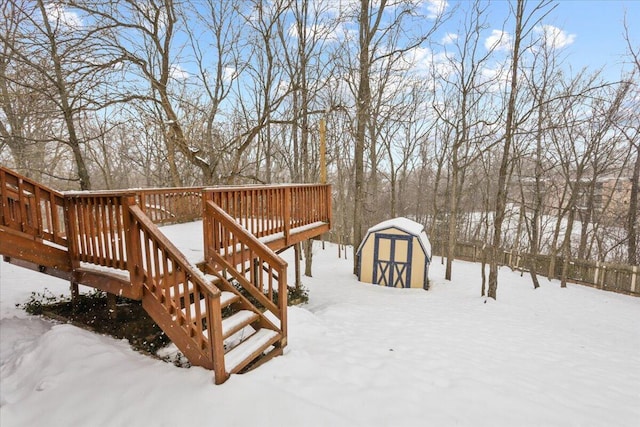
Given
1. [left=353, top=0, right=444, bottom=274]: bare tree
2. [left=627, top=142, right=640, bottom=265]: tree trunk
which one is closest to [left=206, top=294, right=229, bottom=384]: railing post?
[left=353, top=0, right=444, bottom=274]: bare tree

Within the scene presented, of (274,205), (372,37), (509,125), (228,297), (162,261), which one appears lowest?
(228,297)

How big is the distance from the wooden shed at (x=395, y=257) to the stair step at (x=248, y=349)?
24.9 feet

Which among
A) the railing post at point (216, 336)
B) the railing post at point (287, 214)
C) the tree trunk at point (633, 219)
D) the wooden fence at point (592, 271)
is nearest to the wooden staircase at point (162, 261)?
the railing post at point (216, 336)

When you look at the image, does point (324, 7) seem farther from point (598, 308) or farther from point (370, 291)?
point (598, 308)

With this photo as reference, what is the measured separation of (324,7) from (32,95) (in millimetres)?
9235

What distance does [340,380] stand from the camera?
9.69ft

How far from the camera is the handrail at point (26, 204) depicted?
3.28 meters

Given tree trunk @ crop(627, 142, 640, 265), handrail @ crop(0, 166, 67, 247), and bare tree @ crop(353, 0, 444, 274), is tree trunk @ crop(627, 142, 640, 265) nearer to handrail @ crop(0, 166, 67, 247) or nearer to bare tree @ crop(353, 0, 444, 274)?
bare tree @ crop(353, 0, 444, 274)

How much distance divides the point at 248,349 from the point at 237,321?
0.37 meters

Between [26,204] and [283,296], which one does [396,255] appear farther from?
[26,204]

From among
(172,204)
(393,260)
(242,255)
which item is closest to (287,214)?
(242,255)

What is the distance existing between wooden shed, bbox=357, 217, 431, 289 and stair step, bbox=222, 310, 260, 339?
7.60 m

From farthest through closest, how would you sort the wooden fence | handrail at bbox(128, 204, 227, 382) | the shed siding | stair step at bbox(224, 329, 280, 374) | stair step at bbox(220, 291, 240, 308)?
the wooden fence < the shed siding < stair step at bbox(220, 291, 240, 308) < stair step at bbox(224, 329, 280, 374) < handrail at bbox(128, 204, 227, 382)

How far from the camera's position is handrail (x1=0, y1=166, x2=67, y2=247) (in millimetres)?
3281
